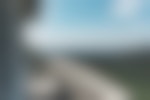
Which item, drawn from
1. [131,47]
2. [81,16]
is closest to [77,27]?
[81,16]

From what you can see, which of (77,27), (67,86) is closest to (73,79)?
(67,86)

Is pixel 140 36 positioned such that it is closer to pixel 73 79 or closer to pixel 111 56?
pixel 111 56

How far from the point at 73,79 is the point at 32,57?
4.3 inches

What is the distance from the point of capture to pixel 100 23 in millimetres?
435

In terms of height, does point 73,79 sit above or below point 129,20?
below

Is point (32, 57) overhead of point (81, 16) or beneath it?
beneath

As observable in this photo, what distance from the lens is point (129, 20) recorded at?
434 millimetres

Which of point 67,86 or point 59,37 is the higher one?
point 59,37

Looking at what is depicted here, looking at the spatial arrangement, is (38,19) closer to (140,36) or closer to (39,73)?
(39,73)

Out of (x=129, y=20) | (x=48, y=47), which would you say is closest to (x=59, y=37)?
(x=48, y=47)

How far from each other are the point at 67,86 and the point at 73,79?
2cm

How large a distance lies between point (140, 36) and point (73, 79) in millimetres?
185

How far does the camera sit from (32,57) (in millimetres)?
441

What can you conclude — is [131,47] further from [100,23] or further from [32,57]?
[32,57]
